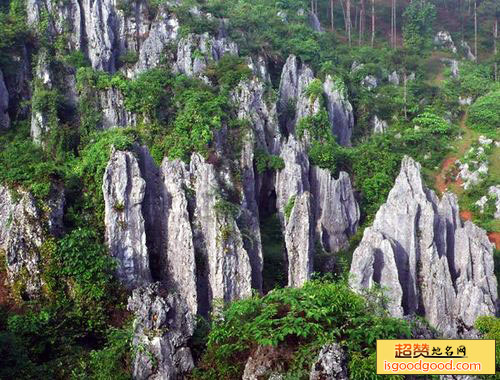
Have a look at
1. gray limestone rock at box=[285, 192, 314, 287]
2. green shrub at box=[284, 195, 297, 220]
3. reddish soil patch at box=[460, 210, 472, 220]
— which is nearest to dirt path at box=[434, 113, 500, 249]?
reddish soil patch at box=[460, 210, 472, 220]

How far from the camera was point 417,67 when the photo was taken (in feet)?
141

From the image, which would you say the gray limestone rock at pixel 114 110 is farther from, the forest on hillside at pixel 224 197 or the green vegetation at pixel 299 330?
the green vegetation at pixel 299 330

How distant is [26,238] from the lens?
16750mm

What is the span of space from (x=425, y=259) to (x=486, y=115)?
19.3m

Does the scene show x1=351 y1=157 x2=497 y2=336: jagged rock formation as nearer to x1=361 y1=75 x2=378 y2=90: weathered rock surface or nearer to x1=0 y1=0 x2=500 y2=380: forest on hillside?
x1=0 y1=0 x2=500 y2=380: forest on hillside

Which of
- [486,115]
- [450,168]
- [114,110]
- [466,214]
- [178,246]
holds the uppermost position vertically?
[486,115]

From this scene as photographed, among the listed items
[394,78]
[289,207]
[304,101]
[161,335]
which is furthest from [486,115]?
[161,335]

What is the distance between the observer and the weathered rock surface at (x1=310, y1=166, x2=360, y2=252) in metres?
25.2

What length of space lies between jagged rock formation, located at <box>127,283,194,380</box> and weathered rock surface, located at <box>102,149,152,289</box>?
6.71 meters

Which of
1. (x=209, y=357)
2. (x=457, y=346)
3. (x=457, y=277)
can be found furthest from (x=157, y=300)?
(x=457, y=277)

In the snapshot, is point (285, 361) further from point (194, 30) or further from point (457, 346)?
point (194, 30)

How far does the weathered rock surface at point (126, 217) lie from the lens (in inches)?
711

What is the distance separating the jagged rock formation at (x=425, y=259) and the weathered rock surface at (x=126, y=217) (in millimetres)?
7775

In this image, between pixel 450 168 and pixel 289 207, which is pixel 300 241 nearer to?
pixel 289 207
